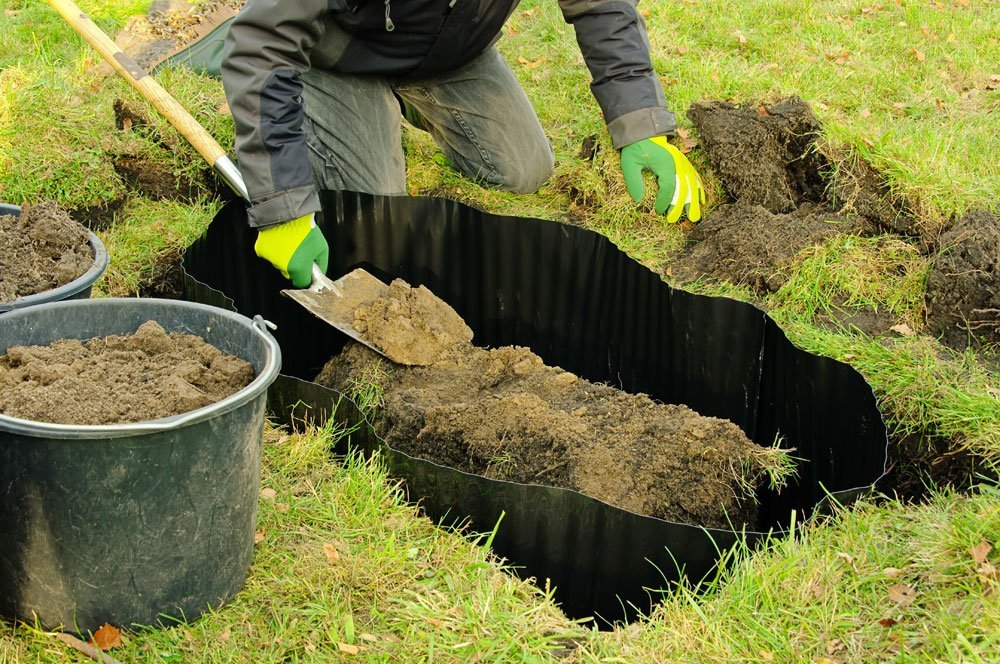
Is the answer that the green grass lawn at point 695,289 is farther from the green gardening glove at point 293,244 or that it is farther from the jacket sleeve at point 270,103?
the jacket sleeve at point 270,103

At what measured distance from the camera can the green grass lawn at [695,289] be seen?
1977mm

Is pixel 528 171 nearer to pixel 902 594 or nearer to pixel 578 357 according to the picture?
pixel 578 357

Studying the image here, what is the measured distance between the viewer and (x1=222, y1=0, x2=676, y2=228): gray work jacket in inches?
116

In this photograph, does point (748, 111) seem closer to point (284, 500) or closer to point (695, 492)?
point (695, 492)

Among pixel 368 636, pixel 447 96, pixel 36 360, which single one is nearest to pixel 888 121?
pixel 447 96

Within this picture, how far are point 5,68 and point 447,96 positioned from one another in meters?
2.18

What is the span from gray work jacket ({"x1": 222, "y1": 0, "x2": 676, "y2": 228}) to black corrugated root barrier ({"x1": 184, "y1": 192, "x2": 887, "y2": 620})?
1.44 feet

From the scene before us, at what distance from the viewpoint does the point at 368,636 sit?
2.03 meters

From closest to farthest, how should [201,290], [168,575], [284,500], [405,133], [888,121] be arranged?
[168,575]
[284,500]
[201,290]
[888,121]
[405,133]

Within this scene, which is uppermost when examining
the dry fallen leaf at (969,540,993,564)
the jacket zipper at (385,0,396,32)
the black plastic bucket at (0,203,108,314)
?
the jacket zipper at (385,0,396,32)

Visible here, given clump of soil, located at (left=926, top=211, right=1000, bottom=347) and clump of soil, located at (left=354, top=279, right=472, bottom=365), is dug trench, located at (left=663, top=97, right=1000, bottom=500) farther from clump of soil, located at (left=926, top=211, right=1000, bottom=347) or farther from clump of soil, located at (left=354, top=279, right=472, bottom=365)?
clump of soil, located at (left=354, top=279, right=472, bottom=365)

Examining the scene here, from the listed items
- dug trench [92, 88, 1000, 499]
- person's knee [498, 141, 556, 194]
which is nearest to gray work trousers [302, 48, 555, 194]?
person's knee [498, 141, 556, 194]

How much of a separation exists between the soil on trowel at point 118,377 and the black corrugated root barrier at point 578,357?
0.54 m

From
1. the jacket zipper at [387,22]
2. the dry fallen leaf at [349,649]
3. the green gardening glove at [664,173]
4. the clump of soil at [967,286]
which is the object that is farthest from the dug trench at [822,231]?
the dry fallen leaf at [349,649]
